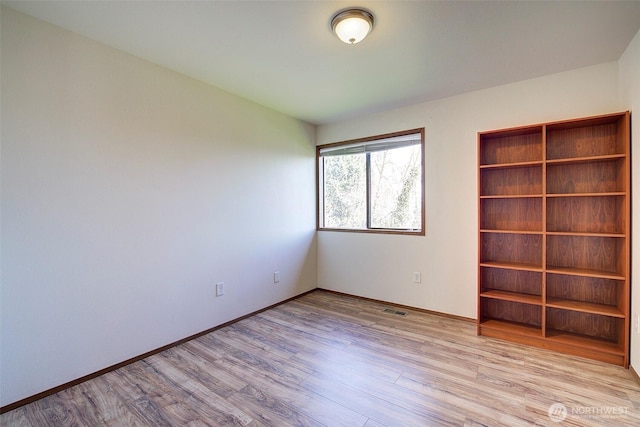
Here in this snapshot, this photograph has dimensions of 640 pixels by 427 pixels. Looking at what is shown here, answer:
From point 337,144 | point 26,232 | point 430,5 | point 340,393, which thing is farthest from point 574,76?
point 26,232

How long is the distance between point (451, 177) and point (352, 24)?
1.94m

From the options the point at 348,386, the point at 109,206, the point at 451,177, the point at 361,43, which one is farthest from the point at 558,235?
the point at 109,206

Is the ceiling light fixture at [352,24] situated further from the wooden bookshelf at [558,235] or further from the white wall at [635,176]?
the white wall at [635,176]

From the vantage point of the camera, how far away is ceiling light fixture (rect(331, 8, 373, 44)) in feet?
5.55

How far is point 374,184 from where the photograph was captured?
370 cm

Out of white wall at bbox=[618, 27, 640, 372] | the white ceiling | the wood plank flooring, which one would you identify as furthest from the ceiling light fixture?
the wood plank flooring

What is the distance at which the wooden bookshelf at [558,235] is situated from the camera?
7.23 feet

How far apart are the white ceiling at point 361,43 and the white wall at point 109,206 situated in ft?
0.87

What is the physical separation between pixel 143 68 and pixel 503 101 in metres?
3.25

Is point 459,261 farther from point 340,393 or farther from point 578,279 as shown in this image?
point 340,393

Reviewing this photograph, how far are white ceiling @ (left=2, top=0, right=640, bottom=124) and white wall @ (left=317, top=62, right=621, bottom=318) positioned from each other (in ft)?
0.57

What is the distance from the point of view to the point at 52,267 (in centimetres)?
184

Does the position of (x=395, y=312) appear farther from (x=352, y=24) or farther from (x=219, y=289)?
(x=352, y=24)

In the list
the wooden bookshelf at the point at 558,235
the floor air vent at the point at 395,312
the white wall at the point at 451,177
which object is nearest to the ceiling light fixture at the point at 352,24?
the wooden bookshelf at the point at 558,235
